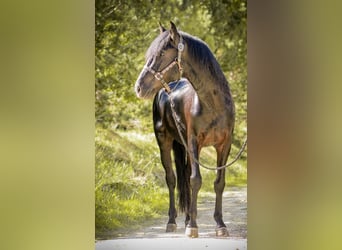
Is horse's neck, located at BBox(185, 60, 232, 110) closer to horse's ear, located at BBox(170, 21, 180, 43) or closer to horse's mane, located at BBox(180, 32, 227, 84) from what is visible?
horse's mane, located at BBox(180, 32, 227, 84)

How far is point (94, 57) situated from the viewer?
2889 millimetres

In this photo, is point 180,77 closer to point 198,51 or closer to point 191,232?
point 198,51

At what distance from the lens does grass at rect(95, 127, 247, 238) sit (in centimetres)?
288

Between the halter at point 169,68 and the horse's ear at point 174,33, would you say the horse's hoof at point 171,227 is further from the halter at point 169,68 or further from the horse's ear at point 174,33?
the horse's ear at point 174,33

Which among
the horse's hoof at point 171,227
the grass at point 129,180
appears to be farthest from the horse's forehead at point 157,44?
the horse's hoof at point 171,227

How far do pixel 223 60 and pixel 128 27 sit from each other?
0.50 metres

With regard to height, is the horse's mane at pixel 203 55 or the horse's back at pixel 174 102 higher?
the horse's mane at pixel 203 55

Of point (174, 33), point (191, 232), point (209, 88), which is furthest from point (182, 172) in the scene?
point (174, 33)

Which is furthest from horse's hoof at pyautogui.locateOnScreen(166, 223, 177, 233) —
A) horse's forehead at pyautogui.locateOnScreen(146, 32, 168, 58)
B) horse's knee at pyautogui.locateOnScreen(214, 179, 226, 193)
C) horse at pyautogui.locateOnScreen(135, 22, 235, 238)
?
horse's forehead at pyautogui.locateOnScreen(146, 32, 168, 58)

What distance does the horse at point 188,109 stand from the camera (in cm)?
292

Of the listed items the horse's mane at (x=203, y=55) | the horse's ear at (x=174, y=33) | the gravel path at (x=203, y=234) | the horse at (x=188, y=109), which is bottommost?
the gravel path at (x=203, y=234)

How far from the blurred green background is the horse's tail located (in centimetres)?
9

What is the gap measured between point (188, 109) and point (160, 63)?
275 mm
